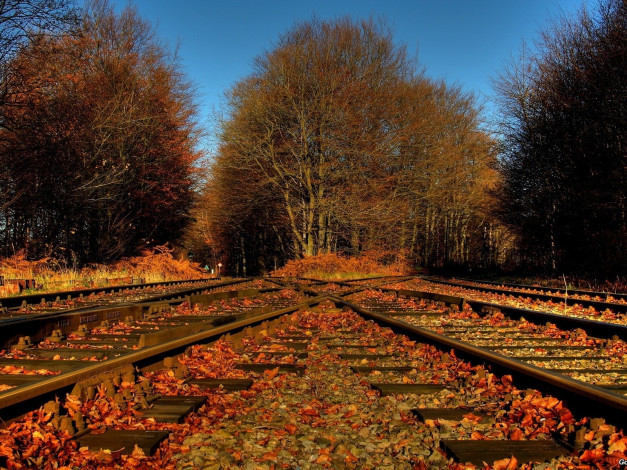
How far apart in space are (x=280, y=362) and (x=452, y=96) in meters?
34.4

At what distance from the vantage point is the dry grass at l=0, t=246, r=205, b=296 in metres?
14.8

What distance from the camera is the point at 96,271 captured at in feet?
63.8

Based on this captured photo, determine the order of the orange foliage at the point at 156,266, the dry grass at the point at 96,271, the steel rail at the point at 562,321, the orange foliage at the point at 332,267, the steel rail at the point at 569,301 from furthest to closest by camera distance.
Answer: the orange foliage at the point at 332,267 → the orange foliage at the point at 156,266 → the dry grass at the point at 96,271 → the steel rail at the point at 569,301 → the steel rail at the point at 562,321

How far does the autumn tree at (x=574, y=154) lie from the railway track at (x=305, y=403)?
1327cm

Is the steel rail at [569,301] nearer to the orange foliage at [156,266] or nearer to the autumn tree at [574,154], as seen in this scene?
the autumn tree at [574,154]

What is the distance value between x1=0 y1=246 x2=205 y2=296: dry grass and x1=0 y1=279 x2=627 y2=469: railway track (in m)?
9.30

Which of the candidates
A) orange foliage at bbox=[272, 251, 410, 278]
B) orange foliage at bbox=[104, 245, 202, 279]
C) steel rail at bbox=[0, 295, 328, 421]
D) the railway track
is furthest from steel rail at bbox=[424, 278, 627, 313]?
orange foliage at bbox=[104, 245, 202, 279]

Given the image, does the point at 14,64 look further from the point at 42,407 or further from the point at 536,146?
the point at 536,146

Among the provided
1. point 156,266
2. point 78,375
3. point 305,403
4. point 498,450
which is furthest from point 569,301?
point 156,266

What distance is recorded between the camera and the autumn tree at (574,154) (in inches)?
640

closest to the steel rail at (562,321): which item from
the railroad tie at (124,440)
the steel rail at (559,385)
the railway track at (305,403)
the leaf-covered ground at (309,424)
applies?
the railway track at (305,403)

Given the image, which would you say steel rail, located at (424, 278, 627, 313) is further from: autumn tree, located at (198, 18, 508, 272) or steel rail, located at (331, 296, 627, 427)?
autumn tree, located at (198, 18, 508, 272)

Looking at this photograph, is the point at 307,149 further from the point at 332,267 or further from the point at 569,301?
the point at 569,301

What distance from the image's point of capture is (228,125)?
1033 inches
